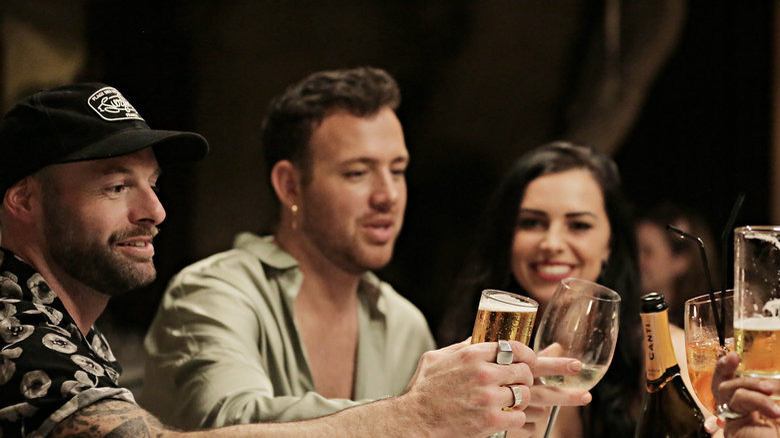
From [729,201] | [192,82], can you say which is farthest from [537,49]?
[192,82]

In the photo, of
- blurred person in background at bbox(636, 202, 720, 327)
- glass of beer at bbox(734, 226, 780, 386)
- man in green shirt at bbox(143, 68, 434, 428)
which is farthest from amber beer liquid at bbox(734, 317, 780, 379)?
blurred person in background at bbox(636, 202, 720, 327)

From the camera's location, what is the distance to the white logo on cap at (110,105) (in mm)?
1437

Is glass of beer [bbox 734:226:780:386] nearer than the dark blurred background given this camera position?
Yes

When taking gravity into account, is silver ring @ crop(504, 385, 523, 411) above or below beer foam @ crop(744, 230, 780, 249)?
below

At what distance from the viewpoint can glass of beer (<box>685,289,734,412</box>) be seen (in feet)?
4.58

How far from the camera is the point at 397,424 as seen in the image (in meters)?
1.32

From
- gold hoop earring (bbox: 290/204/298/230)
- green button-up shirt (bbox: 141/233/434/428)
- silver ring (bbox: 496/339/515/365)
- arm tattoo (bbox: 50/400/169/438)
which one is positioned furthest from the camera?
gold hoop earring (bbox: 290/204/298/230)

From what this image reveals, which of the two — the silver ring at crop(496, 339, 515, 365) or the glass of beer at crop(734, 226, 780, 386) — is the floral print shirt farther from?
the glass of beer at crop(734, 226, 780, 386)

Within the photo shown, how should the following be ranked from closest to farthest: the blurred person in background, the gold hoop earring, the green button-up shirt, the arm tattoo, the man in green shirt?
the arm tattoo → the green button-up shirt → the man in green shirt → the gold hoop earring → the blurred person in background

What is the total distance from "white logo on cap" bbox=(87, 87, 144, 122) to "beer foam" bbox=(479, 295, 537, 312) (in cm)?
66

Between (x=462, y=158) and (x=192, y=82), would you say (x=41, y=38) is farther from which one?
(x=462, y=158)

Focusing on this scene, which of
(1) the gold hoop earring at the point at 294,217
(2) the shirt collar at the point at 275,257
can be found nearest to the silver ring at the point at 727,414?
(2) the shirt collar at the point at 275,257

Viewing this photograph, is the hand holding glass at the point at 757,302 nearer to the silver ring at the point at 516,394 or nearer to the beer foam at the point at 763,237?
the beer foam at the point at 763,237

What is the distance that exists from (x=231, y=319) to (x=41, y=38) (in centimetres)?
82
